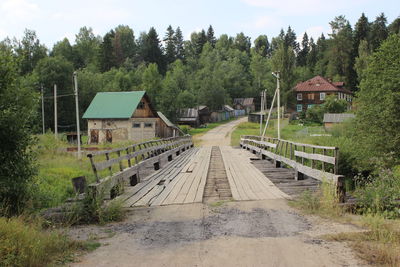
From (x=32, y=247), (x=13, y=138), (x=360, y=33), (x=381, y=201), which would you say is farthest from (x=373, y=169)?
(x=360, y=33)

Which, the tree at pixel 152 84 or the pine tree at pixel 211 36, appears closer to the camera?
the tree at pixel 152 84

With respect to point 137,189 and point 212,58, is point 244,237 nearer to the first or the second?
point 137,189

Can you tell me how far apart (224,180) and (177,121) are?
56267 millimetres

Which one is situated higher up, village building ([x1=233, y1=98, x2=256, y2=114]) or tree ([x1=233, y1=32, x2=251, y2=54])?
tree ([x1=233, y1=32, x2=251, y2=54])

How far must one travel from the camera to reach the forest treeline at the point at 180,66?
60625mm

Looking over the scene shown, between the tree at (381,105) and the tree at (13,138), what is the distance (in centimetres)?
1850

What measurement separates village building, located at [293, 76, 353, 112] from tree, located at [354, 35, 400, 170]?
46.7 meters

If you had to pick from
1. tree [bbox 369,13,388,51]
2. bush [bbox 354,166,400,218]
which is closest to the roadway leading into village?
bush [bbox 354,166,400,218]

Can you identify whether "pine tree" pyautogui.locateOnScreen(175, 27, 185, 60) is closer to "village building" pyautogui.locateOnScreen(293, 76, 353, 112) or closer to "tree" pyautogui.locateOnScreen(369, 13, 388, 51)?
"village building" pyautogui.locateOnScreen(293, 76, 353, 112)

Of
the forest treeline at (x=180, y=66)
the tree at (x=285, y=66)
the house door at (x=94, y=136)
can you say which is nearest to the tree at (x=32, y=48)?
the forest treeline at (x=180, y=66)

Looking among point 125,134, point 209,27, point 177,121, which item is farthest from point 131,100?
point 209,27

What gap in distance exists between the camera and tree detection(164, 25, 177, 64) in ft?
367

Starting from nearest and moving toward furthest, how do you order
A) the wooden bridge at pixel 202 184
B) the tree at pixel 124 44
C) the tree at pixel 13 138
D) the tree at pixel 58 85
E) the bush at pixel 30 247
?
the bush at pixel 30 247 < the tree at pixel 13 138 < the wooden bridge at pixel 202 184 < the tree at pixel 58 85 < the tree at pixel 124 44

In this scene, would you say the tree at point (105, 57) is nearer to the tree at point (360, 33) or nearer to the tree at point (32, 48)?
the tree at point (32, 48)
